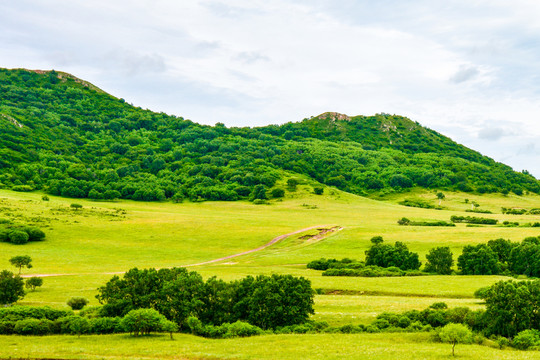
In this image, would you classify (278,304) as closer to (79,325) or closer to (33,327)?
(79,325)

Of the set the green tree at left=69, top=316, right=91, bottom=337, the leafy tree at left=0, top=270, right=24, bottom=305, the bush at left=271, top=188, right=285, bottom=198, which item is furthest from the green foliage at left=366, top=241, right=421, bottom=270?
the bush at left=271, top=188, right=285, bottom=198

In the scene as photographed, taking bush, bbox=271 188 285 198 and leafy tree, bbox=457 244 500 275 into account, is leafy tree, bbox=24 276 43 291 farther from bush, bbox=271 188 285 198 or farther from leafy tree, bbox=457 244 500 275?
bush, bbox=271 188 285 198

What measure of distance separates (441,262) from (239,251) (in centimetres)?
4730

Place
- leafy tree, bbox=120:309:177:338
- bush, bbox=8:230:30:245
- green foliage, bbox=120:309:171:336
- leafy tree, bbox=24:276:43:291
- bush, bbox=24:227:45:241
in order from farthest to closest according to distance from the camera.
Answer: bush, bbox=24:227:45:241 → bush, bbox=8:230:30:245 → leafy tree, bbox=24:276:43:291 → green foliage, bbox=120:309:171:336 → leafy tree, bbox=120:309:177:338

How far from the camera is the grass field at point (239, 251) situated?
3994cm

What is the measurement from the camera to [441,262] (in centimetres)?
8319

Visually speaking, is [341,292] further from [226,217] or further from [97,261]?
[226,217]

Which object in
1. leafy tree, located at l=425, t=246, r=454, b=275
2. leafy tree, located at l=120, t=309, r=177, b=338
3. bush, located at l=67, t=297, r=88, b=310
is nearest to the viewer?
leafy tree, located at l=120, t=309, r=177, b=338

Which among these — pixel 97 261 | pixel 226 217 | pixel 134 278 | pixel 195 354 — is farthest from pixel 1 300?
pixel 226 217

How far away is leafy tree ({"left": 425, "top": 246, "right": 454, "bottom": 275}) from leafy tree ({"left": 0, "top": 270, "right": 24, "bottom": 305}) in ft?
223

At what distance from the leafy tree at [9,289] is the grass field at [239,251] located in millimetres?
4444

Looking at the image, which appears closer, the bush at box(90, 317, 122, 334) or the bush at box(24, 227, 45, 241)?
the bush at box(90, 317, 122, 334)

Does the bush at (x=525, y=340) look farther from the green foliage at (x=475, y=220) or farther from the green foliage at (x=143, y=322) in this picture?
the green foliage at (x=475, y=220)

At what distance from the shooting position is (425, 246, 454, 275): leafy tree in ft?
272
